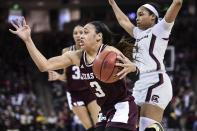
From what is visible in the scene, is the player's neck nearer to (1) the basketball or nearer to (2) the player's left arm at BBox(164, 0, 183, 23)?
(1) the basketball

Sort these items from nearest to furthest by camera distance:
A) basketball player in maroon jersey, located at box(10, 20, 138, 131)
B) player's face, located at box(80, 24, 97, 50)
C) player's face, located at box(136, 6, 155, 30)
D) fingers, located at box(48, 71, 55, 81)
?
basketball player in maroon jersey, located at box(10, 20, 138, 131)
player's face, located at box(80, 24, 97, 50)
player's face, located at box(136, 6, 155, 30)
fingers, located at box(48, 71, 55, 81)

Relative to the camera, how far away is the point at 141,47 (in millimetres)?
6297

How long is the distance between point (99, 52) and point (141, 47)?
0.96m

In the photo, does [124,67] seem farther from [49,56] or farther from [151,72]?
[49,56]

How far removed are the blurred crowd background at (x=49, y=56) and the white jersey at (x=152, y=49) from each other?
416 inches

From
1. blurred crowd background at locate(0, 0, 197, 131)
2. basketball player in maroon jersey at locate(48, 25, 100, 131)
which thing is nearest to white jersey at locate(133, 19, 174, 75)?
basketball player in maroon jersey at locate(48, 25, 100, 131)

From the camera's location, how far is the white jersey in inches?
245

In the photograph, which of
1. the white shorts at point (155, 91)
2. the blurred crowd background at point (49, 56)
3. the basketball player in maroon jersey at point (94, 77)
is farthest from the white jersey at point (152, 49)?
the blurred crowd background at point (49, 56)

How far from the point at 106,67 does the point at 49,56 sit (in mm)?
17591

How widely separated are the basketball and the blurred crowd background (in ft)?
38.0

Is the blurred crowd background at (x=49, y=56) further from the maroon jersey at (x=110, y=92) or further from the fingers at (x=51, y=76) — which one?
the maroon jersey at (x=110, y=92)

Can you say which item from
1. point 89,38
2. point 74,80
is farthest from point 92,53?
point 74,80

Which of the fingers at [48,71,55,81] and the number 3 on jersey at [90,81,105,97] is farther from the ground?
the number 3 on jersey at [90,81,105,97]

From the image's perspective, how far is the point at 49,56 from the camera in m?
22.5
